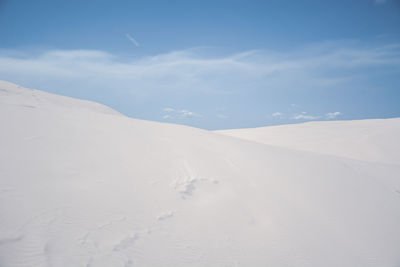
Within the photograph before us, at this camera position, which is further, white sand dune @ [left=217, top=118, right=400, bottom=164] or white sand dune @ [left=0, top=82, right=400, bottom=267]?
white sand dune @ [left=217, top=118, right=400, bottom=164]

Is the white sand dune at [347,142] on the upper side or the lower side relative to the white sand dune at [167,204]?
upper

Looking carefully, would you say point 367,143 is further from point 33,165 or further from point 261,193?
point 33,165

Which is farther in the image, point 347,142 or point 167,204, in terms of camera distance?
point 347,142

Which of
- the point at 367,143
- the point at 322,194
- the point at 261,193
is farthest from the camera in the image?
the point at 367,143

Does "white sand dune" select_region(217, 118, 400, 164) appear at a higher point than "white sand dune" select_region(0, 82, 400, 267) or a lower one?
higher

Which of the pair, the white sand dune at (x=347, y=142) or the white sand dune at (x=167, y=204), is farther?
the white sand dune at (x=347, y=142)

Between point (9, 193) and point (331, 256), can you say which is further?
point (331, 256)

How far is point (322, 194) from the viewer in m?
4.32

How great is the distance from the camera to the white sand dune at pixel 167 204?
2.42m

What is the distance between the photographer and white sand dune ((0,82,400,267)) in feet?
7.95

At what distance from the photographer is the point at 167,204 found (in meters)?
3.20

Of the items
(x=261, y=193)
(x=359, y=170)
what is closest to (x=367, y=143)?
(x=359, y=170)

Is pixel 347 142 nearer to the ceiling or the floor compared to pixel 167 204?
nearer to the ceiling

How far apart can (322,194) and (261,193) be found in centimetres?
128
